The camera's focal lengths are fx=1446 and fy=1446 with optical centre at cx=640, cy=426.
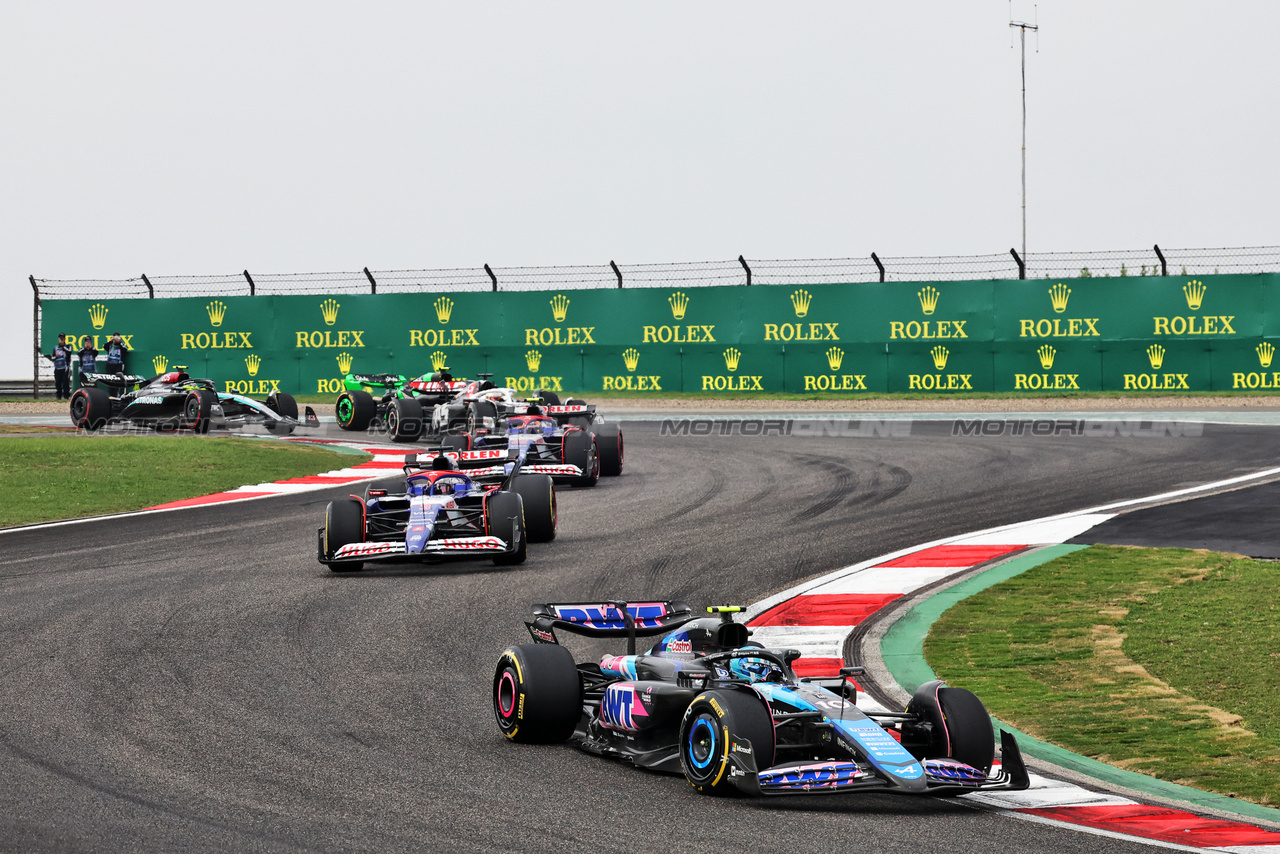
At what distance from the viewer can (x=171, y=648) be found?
9.45 metres

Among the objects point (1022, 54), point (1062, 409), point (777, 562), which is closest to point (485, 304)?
point (1062, 409)

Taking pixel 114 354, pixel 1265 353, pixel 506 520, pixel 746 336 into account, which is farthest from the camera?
pixel 114 354

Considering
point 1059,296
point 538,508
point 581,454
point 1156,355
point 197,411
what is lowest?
point 538,508

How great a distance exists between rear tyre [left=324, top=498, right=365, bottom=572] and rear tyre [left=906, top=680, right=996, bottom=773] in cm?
729

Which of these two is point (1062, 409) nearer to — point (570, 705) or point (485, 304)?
point (485, 304)

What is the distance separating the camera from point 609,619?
8.07m

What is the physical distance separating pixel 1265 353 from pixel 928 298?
7.70 m

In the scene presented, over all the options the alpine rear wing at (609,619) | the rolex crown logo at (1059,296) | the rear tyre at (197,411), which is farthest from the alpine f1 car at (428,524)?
the rolex crown logo at (1059,296)

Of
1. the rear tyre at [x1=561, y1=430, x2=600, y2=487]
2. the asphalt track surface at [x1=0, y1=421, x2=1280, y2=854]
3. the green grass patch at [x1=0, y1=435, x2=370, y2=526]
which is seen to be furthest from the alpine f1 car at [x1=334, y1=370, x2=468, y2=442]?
the asphalt track surface at [x1=0, y1=421, x2=1280, y2=854]

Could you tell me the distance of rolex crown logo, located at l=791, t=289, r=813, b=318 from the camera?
117 ft

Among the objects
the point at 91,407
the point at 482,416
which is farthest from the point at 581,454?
the point at 91,407

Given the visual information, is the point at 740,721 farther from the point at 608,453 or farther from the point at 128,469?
the point at 128,469

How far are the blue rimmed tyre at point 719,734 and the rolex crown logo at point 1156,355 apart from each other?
29.4 m

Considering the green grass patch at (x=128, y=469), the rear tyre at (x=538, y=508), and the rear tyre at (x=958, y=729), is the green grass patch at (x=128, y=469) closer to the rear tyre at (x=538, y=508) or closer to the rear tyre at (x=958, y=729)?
the rear tyre at (x=538, y=508)
